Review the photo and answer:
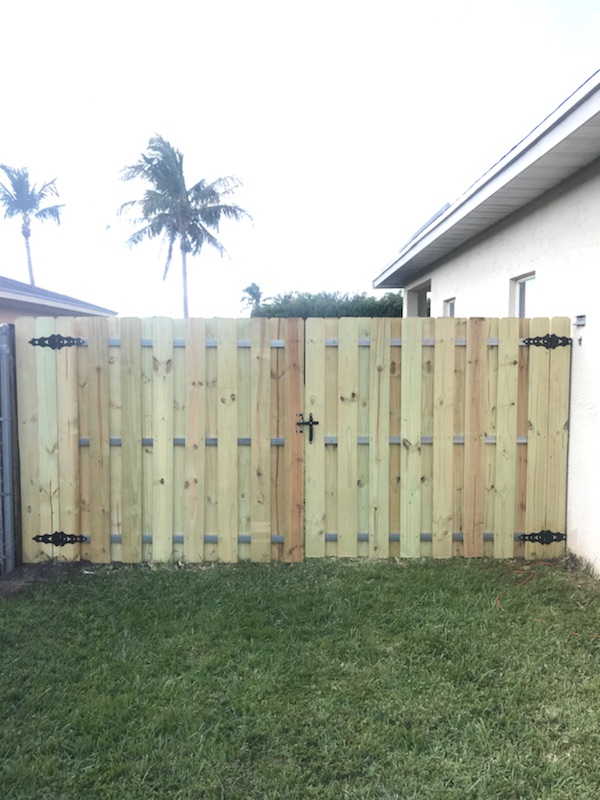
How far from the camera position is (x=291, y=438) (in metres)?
4.24

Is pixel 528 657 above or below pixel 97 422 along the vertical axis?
below

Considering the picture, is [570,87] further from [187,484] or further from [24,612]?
[24,612]

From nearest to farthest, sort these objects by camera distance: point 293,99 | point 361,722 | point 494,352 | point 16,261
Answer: point 361,722 < point 494,352 < point 293,99 < point 16,261

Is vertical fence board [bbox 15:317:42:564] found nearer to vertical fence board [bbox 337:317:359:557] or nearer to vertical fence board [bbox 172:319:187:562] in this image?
vertical fence board [bbox 172:319:187:562]

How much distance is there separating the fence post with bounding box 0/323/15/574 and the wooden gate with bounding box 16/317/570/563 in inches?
4.1

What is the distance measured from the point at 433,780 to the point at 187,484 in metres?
2.62

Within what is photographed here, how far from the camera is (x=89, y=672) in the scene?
2.80 m

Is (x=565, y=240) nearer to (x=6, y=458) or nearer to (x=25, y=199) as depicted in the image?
(x=6, y=458)

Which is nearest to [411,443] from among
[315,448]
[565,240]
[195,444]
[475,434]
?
[475,434]

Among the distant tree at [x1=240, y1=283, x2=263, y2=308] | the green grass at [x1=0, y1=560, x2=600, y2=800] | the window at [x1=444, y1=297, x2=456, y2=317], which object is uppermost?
the distant tree at [x1=240, y1=283, x2=263, y2=308]

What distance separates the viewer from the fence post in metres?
4.14

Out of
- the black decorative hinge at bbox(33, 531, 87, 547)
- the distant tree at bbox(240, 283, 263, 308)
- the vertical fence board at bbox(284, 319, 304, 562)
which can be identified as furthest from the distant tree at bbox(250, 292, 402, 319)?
the distant tree at bbox(240, 283, 263, 308)

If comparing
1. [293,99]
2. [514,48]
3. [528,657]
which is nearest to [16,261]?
[293,99]

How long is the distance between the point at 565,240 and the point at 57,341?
3.83 meters
